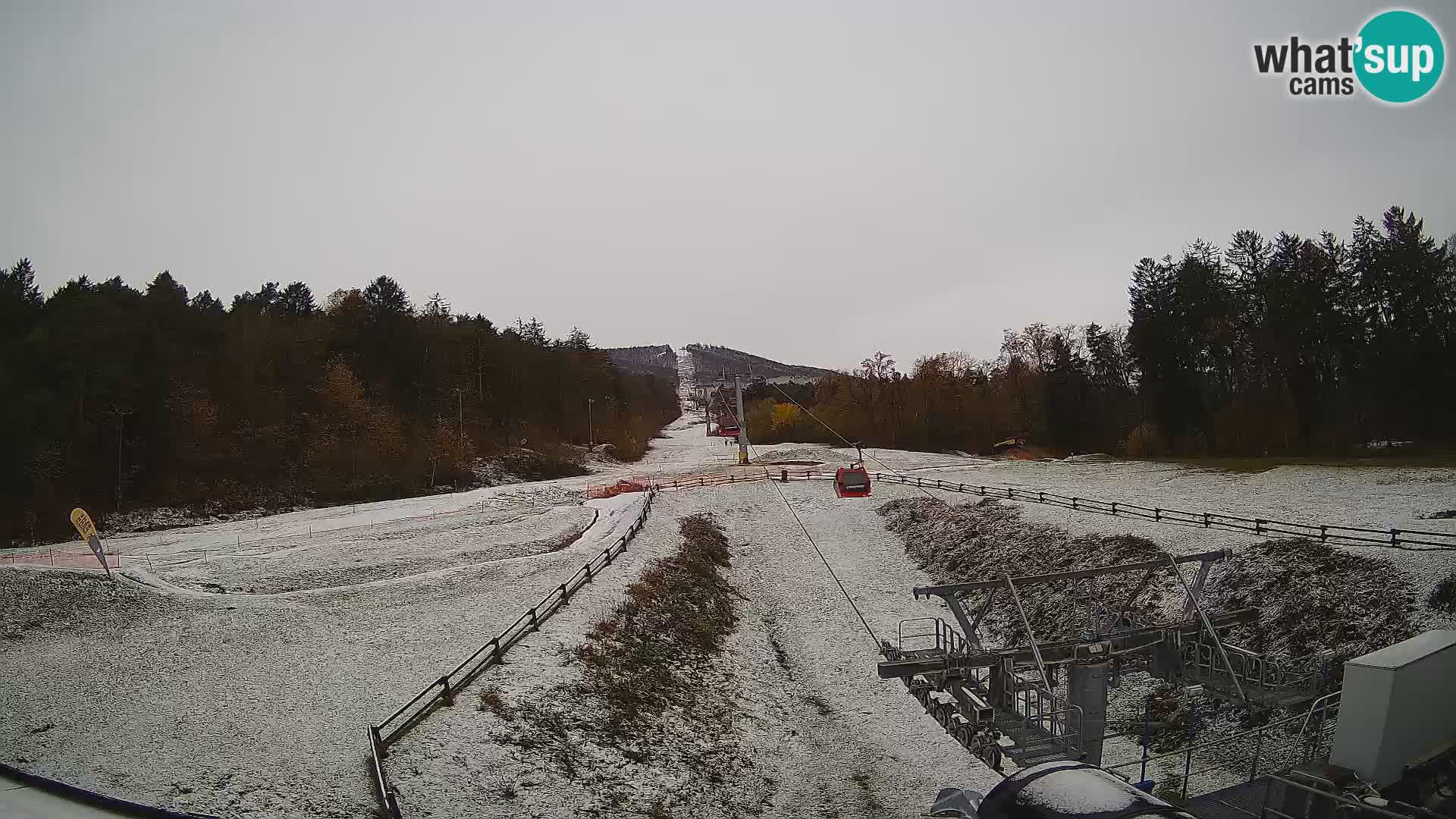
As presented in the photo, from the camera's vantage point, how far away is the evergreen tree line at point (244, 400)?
5716 cm

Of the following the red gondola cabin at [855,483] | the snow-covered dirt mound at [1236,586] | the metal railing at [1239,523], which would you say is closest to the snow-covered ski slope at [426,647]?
the metal railing at [1239,523]

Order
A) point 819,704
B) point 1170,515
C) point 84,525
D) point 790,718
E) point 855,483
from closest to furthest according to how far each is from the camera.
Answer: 1. point 790,718
2. point 819,704
3. point 84,525
4. point 1170,515
5. point 855,483

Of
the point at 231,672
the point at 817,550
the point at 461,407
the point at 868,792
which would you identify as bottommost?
the point at 868,792

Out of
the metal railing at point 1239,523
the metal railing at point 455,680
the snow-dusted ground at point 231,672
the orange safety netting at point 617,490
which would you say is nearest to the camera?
the metal railing at point 455,680

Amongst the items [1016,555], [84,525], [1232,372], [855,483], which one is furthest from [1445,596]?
[1232,372]

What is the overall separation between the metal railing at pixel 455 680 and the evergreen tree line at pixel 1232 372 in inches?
2315

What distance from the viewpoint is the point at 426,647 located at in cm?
2402

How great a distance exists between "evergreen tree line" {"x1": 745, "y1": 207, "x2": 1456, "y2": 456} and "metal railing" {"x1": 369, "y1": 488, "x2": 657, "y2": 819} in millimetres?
58791

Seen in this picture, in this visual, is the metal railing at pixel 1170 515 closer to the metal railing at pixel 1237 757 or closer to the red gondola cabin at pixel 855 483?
the red gondola cabin at pixel 855 483

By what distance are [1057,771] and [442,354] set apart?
95745 mm

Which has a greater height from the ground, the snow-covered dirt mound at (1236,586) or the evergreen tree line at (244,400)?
the evergreen tree line at (244,400)

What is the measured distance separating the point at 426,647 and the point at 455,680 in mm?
3854

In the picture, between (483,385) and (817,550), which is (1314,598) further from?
(483,385)

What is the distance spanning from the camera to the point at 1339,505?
33.3 m
